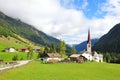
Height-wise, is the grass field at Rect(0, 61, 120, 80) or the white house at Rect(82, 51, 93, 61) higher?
the white house at Rect(82, 51, 93, 61)

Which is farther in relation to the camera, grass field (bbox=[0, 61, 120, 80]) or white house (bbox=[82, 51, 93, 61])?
white house (bbox=[82, 51, 93, 61])

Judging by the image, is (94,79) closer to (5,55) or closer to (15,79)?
(15,79)

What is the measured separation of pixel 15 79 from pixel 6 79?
1.75 meters

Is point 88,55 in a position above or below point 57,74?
above

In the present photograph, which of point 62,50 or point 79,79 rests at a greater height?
point 62,50

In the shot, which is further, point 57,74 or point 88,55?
point 88,55

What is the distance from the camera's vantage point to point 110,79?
53062mm

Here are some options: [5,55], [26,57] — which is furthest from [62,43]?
[5,55]

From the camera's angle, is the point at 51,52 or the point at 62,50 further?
the point at 51,52

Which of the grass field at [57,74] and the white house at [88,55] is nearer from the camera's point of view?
the grass field at [57,74]

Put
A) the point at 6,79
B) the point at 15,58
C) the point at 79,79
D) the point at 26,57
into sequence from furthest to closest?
the point at 26,57 → the point at 15,58 → the point at 79,79 → the point at 6,79

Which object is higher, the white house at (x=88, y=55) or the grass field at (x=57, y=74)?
the white house at (x=88, y=55)

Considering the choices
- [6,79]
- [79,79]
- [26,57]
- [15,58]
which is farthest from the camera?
[26,57]

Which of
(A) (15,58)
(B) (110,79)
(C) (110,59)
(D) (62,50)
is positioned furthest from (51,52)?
(B) (110,79)
